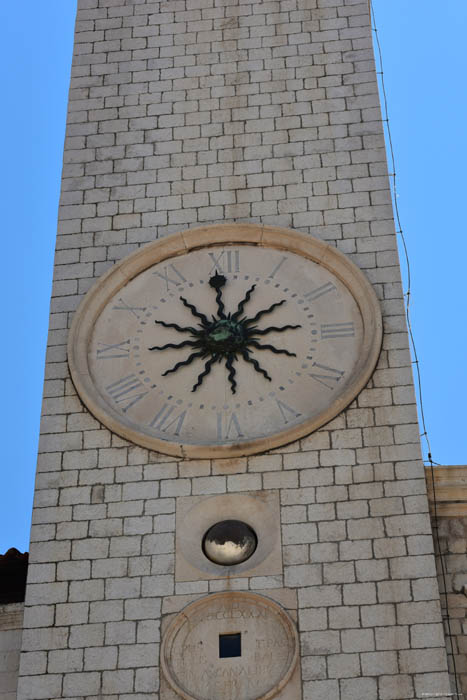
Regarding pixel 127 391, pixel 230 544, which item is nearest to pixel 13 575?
pixel 127 391

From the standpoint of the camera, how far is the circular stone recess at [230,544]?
10.1 m

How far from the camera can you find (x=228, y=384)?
11016mm

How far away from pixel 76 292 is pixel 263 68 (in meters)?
2.81

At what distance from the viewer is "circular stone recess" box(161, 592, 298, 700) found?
946 centimetres

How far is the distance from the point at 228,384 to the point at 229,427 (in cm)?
39

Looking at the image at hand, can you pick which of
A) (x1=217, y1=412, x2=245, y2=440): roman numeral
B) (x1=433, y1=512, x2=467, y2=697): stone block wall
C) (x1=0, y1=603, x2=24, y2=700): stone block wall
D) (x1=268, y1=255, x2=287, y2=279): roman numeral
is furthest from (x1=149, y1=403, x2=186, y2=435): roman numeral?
(x1=433, y1=512, x2=467, y2=697): stone block wall

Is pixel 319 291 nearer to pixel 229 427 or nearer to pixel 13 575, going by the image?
pixel 229 427

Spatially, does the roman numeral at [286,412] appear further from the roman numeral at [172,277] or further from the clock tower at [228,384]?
the roman numeral at [172,277]

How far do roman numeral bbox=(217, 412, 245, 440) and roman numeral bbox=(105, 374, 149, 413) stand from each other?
676 mm

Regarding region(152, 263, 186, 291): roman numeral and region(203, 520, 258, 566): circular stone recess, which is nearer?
region(203, 520, 258, 566): circular stone recess

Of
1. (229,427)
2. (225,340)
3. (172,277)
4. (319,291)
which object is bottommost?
(229,427)

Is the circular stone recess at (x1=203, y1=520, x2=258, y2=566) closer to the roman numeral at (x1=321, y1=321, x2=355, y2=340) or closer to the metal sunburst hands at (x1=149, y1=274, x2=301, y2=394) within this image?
the metal sunburst hands at (x1=149, y1=274, x2=301, y2=394)

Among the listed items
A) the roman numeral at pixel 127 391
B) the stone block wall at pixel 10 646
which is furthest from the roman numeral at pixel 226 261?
the stone block wall at pixel 10 646

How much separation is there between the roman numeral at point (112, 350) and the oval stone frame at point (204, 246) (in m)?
0.11
